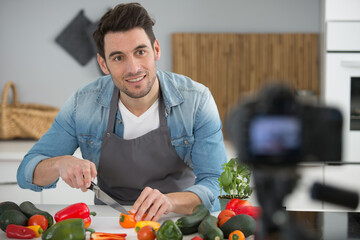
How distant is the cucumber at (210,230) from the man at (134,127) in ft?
1.41

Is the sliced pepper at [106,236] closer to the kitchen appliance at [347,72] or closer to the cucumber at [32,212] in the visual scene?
the cucumber at [32,212]

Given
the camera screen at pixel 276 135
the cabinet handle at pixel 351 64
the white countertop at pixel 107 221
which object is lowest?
the white countertop at pixel 107 221

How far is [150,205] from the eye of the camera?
1251 mm

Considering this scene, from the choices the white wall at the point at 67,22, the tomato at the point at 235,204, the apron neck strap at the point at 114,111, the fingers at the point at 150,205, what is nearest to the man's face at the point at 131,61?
the apron neck strap at the point at 114,111

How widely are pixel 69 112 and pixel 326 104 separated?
4.88 feet

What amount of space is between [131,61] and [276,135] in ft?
4.17

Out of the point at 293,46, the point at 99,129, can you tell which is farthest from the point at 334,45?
the point at 99,129

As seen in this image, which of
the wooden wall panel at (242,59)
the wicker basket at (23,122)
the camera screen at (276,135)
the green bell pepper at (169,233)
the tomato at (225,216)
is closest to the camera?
the camera screen at (276,135)

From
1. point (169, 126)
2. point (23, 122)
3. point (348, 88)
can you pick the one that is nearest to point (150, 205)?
point (169, 126)

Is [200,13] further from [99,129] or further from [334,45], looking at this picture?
[99,129]

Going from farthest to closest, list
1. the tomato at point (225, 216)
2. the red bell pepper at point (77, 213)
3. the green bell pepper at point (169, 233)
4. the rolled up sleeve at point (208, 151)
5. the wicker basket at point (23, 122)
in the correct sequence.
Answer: the wicker basket at point (23, 122), the rolled up sleeve at point (208, 151), the red bell pepper at point (77, 213), the tomato at point (225, 216), the green bell pepper at point (169, 233)

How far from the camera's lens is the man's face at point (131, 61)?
156 cm

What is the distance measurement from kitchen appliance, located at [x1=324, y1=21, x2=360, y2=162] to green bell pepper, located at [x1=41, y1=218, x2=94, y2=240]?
2028 millimetres

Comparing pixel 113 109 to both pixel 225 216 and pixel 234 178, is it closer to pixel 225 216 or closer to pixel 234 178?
pixel 234 178
